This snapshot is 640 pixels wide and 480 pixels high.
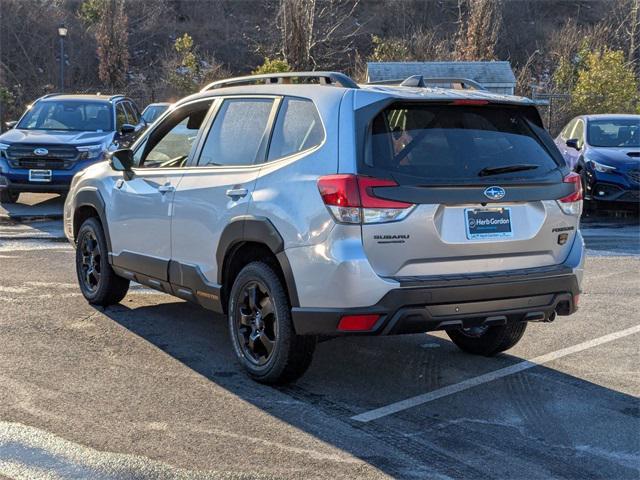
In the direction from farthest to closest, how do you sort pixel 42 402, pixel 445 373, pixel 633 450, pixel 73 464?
1. pixel 445 373
2. pixel 42 402
3. pixel 633 450
4. pixel 73 464

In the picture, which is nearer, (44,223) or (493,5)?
(44,223)

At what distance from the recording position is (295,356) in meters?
5.30

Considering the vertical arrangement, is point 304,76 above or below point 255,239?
above

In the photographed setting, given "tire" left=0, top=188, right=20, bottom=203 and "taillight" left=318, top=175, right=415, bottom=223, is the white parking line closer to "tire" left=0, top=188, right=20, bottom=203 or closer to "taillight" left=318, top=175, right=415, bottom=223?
"taillight" left=318, top=175, right=415, bottom=223

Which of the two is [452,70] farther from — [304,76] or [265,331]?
[265,331]

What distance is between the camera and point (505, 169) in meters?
5.21

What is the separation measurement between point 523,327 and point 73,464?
3201 mm

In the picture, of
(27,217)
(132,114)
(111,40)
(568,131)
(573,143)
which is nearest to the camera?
(27,217)

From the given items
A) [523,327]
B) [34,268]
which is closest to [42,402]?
[523,327]

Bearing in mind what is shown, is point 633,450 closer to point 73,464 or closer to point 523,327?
point 523,327

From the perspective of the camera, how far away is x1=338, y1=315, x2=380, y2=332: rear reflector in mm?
4863

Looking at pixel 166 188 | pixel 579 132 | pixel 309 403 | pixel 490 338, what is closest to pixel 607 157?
pixel 579 132

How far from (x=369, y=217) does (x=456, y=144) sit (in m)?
0.76

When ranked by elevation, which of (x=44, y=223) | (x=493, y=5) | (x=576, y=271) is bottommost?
(x=44, y=223)
